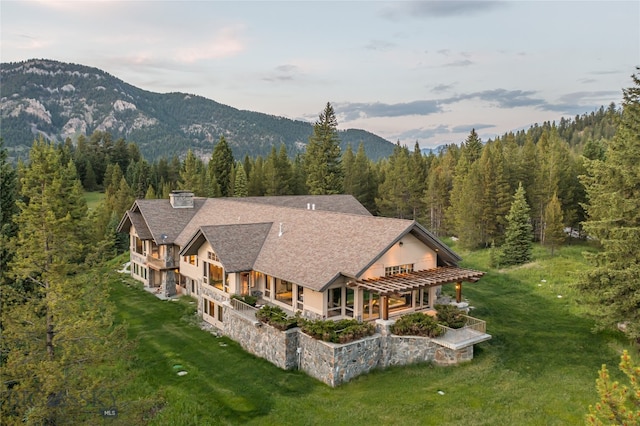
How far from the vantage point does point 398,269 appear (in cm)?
2386

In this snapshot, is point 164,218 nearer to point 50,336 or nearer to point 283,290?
point 283,290

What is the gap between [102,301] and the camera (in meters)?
13.5

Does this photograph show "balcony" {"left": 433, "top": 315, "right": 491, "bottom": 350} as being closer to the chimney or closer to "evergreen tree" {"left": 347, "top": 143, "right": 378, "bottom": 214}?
the chimney

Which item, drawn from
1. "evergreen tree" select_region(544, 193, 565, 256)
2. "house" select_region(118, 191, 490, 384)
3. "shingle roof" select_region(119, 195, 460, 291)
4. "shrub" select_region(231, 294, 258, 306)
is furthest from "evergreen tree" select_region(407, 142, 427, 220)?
"shrub" select_region(231, 294, 258, 306)

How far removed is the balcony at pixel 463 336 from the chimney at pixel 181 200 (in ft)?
86.3

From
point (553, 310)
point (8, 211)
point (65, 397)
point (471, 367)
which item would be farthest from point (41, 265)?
point (553, 310)

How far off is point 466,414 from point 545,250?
38847mm

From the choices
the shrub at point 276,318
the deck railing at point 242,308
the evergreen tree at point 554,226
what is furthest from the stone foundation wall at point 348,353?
the evergreen tree at point 554,226

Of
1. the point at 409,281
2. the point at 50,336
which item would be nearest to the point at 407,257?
the point at 409,281

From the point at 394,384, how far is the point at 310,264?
7717 mm

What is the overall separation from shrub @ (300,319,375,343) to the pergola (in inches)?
65.8

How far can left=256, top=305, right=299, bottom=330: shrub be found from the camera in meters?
21.3

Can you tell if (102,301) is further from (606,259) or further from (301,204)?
(301,204)

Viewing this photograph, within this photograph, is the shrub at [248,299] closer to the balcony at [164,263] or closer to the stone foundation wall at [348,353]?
the stone foundation wall at [348,353]
